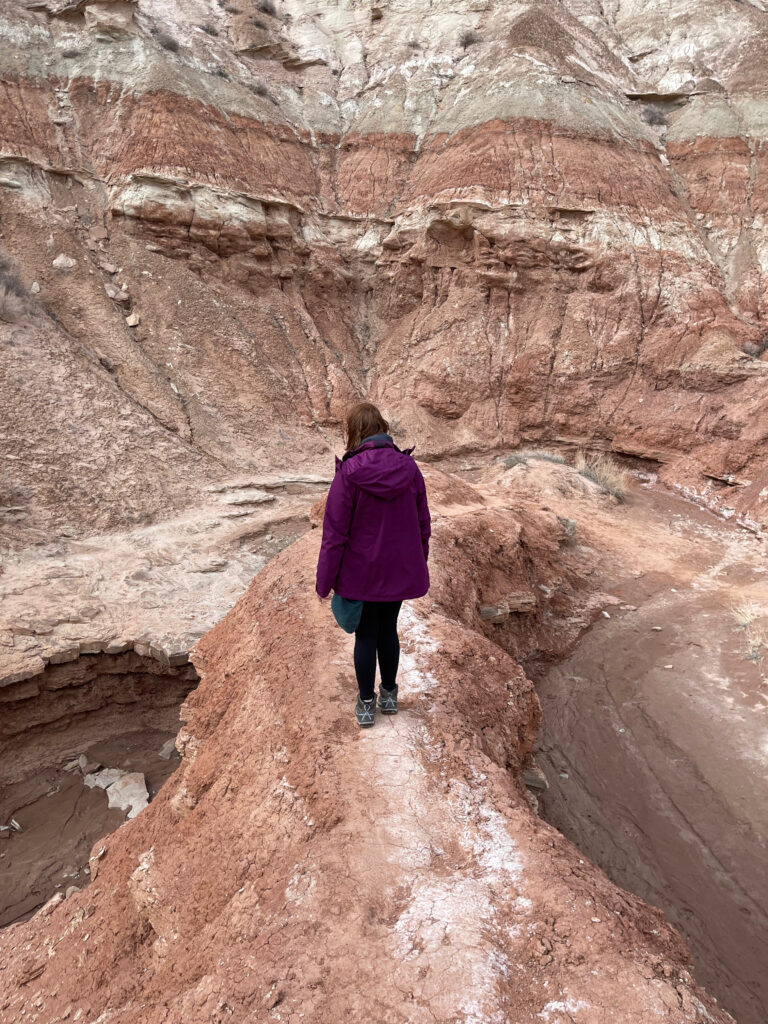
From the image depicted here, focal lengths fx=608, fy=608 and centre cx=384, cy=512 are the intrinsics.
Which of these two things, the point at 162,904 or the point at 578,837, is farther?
the point at 578,837

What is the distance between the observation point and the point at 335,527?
9.52 feet

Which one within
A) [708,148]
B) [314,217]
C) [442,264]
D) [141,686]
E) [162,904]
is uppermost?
[708,148]

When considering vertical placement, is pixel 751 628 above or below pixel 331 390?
below

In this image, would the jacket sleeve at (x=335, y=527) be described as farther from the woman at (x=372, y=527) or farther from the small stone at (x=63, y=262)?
the small stone at (x=63, y=262)

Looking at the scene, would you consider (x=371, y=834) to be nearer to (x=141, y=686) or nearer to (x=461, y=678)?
(x=461, y=678)

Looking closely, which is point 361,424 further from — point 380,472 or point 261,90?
point 261,90

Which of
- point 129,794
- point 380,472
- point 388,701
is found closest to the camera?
point 380,472

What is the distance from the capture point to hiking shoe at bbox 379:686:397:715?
345cm

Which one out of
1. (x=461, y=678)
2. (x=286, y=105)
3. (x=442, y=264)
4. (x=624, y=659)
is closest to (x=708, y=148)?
(x=442, y=264)

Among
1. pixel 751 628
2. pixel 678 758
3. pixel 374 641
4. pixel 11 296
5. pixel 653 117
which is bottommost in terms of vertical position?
pixel 678 758

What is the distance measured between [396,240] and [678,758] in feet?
53.1

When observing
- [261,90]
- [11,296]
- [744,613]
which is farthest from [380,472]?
[261,90]

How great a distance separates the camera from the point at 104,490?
36.0ft

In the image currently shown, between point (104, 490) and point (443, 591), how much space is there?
7828mm
